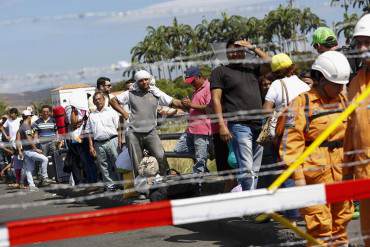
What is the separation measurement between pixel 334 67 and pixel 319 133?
0.44 meters

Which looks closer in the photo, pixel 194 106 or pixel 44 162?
pixel 194 106

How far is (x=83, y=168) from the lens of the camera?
1301 centimetres

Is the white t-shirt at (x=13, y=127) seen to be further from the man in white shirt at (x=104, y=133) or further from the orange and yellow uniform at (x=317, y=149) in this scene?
the orange and yellow uniform at (x=317, y=149)

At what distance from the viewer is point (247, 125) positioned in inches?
301

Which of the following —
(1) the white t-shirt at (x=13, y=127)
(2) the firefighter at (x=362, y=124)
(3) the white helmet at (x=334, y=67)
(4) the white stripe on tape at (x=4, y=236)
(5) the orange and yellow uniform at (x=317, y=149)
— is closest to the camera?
(4) the white stripe on tape at (x=4, y=236)

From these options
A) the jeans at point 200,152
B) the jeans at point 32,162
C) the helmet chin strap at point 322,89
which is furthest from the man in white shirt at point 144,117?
the jeans at point 32,162

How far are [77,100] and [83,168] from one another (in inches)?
45.3

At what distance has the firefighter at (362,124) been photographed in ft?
15.4

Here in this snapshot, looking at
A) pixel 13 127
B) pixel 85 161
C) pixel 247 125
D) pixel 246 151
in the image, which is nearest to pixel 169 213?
pixel 246 151

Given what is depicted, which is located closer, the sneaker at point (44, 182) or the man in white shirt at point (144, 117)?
the man in white shirt at point (144, 117)

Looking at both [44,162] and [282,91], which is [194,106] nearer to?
[282,91]

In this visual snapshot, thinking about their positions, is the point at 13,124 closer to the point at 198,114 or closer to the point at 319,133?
the point at 198,114

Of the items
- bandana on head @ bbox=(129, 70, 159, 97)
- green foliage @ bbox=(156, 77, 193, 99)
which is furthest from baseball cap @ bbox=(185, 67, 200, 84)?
green foliage @ bbox=(156, 77, 193, 99)

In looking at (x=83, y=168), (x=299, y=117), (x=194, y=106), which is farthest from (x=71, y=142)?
(x=299, y=117)
